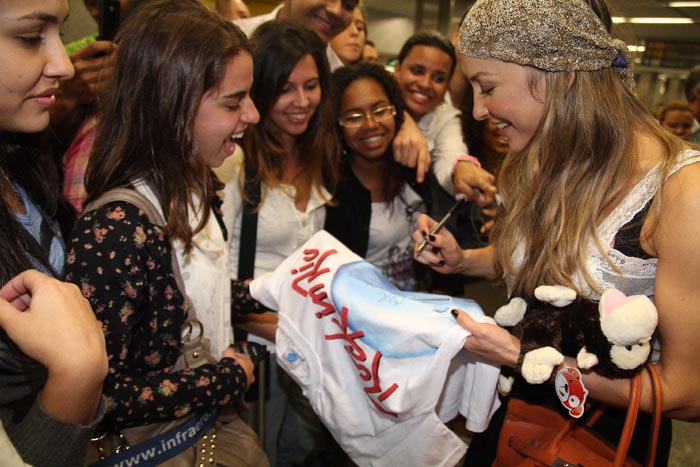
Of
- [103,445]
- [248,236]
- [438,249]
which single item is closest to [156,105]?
[248,236]

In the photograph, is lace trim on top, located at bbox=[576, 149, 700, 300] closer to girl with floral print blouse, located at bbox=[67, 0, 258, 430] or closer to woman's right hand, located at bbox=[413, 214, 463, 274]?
woman's right hand, located at bbox=[413, 214, 463, 274]

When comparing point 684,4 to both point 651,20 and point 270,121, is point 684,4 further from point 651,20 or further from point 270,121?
point 270,121

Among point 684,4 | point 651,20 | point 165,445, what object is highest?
point 684,4

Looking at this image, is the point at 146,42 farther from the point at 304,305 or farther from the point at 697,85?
the point at 697,85

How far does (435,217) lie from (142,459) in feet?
4.95

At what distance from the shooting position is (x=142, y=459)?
1266 millimetres

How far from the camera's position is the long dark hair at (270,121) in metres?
2.08

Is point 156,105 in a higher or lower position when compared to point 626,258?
higher

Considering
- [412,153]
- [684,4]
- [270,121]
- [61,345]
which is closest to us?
[61,345]

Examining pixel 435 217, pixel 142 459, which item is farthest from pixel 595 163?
pixel 142 459

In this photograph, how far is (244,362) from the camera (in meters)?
1.48

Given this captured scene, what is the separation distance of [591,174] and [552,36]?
1.13ft

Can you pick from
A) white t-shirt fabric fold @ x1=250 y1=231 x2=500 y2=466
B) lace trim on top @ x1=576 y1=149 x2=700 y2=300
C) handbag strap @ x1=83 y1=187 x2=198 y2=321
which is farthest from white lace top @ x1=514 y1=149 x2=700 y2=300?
handbag strap @ x1=83 y1=187 x2=198 y2=321

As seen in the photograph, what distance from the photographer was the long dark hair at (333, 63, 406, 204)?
236 centimetres
